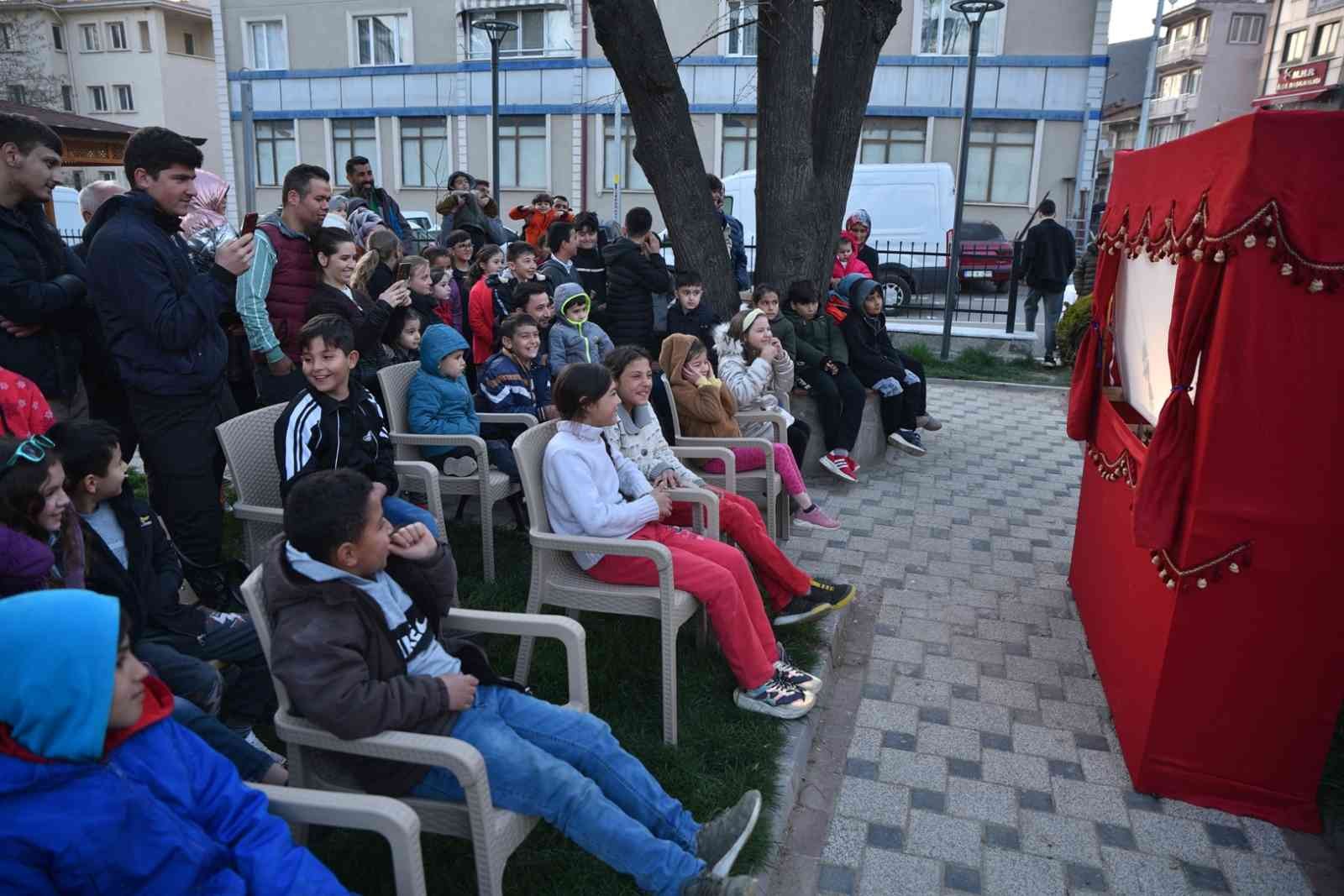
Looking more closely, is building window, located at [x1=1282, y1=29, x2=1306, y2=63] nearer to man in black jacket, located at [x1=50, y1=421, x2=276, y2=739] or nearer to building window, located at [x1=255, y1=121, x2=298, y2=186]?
building window, located at [x1=255, y1=121, x2=298, y2=186]

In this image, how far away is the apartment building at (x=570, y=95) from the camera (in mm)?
21875

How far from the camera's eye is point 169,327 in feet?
11.3

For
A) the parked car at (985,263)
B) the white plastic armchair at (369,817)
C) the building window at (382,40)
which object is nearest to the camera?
the white plastic armchair at (369,817)

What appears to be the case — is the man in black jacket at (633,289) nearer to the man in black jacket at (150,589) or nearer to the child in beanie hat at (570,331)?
the child in beanie hat at (570,331)

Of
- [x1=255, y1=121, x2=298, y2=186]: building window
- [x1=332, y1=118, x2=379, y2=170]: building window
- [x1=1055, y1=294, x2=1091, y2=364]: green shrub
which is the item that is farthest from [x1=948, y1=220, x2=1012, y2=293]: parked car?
[x1=255, y1=121, x2=298, y2=186]: building window

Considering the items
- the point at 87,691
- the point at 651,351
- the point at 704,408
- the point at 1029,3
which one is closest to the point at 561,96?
the point at 1029,3

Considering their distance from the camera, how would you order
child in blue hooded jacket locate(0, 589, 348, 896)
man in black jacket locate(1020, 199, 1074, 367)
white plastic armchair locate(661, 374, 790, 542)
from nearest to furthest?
child in blue hooded jacket locate(0, 589, 348, 896), white plastic armchair locate(661, 374, 790, 542), man in black jacket locate(1020, 199, 1074, 367)

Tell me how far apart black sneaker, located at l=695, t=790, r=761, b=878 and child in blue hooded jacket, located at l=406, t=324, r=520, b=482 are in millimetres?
2415

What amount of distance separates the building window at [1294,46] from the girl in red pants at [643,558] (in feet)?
158

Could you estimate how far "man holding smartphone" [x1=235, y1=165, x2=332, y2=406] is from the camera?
4301mm

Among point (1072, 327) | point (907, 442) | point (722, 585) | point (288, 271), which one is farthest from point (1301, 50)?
point (722, 585)

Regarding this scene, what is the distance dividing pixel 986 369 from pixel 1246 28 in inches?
1806

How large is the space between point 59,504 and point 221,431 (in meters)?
1.14

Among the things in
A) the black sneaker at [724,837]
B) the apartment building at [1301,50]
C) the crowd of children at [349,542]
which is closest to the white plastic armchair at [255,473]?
the crowd of children at [349,542]
